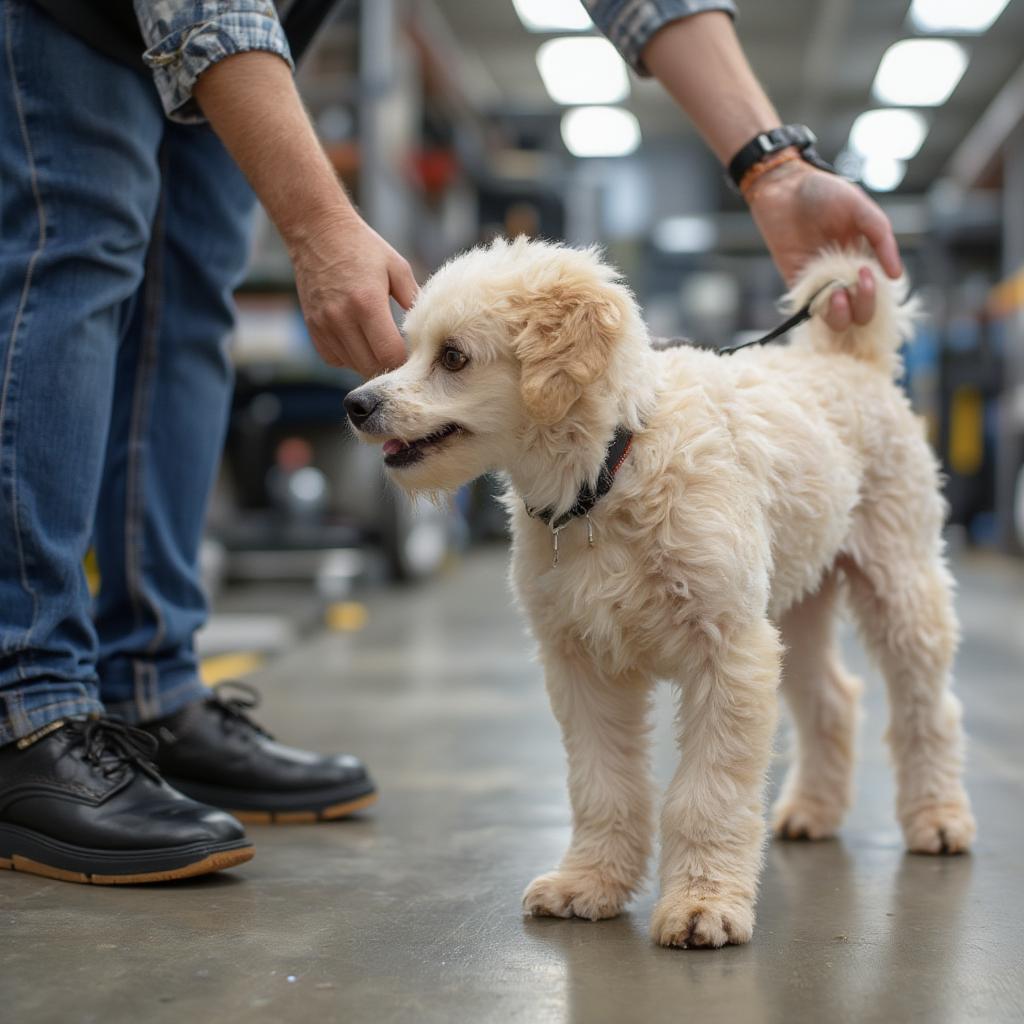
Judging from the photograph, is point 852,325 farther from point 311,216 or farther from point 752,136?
point 311,216

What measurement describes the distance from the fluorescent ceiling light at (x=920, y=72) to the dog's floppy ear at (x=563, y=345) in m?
13.9

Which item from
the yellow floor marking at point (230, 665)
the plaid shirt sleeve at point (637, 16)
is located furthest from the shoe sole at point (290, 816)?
the yellow floor marking at point (230, 665)

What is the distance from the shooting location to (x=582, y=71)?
15117mm

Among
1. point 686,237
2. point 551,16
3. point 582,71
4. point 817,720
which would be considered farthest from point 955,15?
point 817,720

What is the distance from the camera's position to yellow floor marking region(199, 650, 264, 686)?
378 cm

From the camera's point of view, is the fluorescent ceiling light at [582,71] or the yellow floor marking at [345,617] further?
the fluorescent ceiling light at [582,71]

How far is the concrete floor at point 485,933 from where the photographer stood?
4.00 feet

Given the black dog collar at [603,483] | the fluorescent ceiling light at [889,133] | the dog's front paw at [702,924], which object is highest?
the fluorescent ceiling light at [889,133]

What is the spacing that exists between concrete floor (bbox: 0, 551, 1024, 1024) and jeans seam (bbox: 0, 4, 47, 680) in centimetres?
39

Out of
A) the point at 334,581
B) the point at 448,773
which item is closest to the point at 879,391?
the point at 448,773

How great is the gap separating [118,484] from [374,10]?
531 centimetres

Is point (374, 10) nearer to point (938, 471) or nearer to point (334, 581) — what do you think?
point (334, 581)

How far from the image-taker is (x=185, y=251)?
214 cm

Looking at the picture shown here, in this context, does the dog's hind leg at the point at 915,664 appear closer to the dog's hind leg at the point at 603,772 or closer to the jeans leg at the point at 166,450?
the dog's hind leg at the point at 603,772
